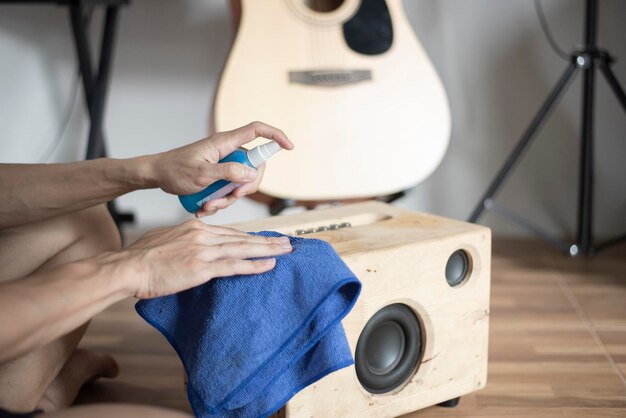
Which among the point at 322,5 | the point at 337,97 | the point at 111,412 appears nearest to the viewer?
the point at 111,412

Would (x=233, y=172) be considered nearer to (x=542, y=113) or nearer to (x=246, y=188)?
(x=246, y=188)

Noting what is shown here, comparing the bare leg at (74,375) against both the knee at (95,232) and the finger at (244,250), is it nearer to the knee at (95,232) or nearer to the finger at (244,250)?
the knee at (95,232)

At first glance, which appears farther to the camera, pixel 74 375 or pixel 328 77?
pixel 328 77

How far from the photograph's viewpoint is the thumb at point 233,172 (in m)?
0.90

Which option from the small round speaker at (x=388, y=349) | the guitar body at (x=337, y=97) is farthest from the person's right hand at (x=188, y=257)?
the guitar body at (x=337, y=97)

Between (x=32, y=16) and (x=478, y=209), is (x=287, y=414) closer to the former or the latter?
(x=478, y=209)

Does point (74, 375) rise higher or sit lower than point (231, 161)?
lower

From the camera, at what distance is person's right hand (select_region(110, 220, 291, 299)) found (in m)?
0.75

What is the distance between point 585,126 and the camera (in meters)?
1.84

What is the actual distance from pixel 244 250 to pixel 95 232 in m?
0.35

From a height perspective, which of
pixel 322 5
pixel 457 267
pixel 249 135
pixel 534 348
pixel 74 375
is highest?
pixel 322 5

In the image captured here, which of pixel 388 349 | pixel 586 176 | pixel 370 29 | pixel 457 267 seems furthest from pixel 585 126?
pixel 388 349

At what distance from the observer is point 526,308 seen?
1.56 meters

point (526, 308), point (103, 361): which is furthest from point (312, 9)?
point (103, 361)
